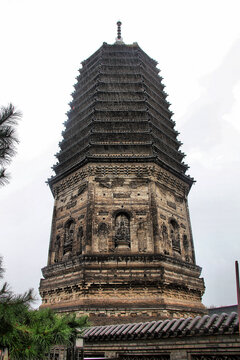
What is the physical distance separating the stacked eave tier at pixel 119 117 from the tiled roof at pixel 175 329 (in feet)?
32.1

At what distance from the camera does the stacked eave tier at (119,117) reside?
17781 mm

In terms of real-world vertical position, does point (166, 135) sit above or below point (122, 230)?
above

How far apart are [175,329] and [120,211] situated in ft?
27.6

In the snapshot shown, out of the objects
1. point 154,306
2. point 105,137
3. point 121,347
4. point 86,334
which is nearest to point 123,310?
point 154,306

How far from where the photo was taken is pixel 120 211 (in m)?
15.8

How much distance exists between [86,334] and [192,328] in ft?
12.4

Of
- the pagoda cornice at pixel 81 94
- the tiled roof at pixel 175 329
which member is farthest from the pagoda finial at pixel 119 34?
the tiled roof at pixel 175 329

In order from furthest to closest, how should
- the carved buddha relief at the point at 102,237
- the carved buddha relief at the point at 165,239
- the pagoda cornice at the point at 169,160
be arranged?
the pagoda cornice at the point at 169,160
the carved buddha relief at the point at 165,239
the carved buddha relief at the point at 102,237

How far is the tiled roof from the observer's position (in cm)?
701

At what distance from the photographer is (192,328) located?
7.44m

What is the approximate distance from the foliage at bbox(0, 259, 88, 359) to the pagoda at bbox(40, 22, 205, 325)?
26.8 feet

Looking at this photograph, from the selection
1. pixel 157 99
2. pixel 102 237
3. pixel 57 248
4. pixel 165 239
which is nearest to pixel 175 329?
pixel 102 237

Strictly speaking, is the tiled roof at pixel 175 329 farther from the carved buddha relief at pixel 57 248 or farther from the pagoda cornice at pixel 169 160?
the pagoda cornice at pixel 169 160

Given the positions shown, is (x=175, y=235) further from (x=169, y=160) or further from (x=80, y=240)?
(x=80, y=240)
